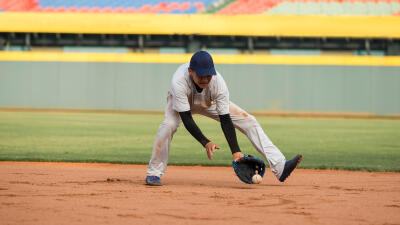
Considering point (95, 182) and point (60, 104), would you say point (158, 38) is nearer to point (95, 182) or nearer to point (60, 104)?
point (60, 104)

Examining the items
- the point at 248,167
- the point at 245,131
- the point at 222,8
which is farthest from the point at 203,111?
the point at 222,8

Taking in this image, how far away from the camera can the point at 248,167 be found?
229 inches

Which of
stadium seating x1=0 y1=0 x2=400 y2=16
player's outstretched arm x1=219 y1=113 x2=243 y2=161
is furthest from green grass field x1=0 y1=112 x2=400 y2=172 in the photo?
→ stadium seating x1=0 y1=0 x2=400 y2=16

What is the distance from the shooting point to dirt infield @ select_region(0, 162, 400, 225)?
421 cm

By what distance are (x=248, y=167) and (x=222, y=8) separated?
2063 centimetres

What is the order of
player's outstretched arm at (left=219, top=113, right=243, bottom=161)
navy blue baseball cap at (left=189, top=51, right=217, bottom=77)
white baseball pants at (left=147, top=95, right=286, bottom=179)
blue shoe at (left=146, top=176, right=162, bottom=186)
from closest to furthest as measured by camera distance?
navy blue baseball cap at (left=189, top=51, right=217, bottom=77), player's outstretched arm at (left=219, top=113, right=243, bottom=161), white baseball pants at (left=147, top=95, right=286, bottom=179), blue shoe at (left=146, top=176, right=162, bottom=186)

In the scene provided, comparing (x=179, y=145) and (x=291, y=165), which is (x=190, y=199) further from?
(x=179, y=145)

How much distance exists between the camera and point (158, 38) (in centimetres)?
2552

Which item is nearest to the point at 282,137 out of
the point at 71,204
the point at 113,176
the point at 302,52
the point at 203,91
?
the point at 113,176

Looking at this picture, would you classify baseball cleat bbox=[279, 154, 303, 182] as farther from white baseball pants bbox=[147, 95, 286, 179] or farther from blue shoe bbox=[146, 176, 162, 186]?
blue shoe bbox=[146, 176, 162, 186]

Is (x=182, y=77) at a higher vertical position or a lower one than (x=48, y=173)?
higher

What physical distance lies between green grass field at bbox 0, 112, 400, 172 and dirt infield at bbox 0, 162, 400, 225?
1.67 metres

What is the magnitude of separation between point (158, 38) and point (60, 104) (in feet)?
15.5

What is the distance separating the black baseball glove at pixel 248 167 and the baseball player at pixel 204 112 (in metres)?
0.11
